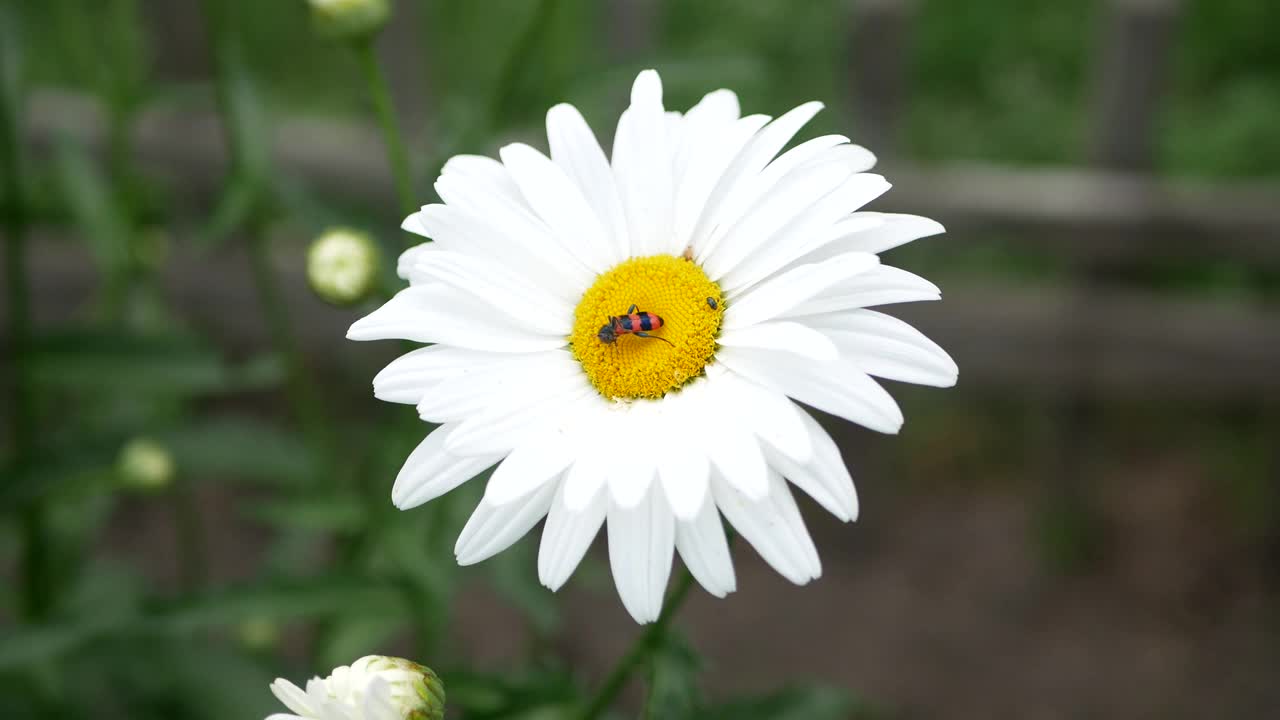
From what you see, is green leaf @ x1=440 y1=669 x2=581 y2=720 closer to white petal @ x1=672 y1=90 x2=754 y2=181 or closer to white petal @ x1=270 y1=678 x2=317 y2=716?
white petal @ x1=270 y1=678 x2=317 y2=716

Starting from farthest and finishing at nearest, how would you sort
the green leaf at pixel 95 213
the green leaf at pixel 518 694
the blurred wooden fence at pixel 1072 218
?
the blurred wooden fence at pixel 1072 218
the green leaf at pixel 95 213
the green leaf at pixel 518 694

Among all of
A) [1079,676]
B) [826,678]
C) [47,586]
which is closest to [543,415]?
[47,586]

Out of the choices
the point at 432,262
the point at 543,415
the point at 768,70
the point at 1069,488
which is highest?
the point at 768,70

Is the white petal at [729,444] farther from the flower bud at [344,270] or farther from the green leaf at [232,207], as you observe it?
the green leaf at [232,207]

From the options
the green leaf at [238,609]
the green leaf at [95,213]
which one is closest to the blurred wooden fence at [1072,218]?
the green leaf at [95,213]

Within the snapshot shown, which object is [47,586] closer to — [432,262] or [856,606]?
[432,262]
